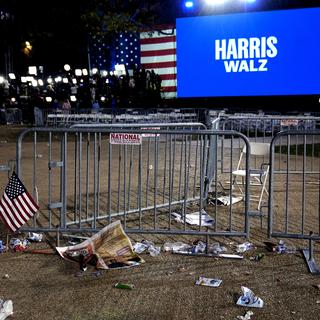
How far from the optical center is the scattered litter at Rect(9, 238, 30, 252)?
6.44 m

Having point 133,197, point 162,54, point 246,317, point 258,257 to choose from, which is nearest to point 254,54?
point 162,54

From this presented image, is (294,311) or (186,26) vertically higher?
(186,26)

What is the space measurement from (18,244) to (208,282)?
8.01ft

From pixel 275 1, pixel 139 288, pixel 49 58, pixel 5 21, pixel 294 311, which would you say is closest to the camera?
pixel 294 311

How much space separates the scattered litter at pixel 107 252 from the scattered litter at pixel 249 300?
140 centimetres

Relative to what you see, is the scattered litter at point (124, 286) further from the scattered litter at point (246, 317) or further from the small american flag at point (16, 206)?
the small american flag at point (16, 206)

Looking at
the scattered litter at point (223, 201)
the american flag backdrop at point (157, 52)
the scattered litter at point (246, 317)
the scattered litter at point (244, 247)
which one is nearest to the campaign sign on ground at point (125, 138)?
the scattered litter at point (244, 247)

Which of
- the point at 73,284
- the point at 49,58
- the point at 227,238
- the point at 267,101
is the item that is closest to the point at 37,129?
the point at 73,284

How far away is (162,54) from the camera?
Answer: 25.9 m

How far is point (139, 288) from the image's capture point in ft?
17.1

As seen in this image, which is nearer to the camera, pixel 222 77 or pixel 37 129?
pixel 37 129

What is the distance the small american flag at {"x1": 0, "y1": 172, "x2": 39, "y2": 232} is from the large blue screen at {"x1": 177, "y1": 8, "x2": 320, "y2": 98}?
15.5 meters

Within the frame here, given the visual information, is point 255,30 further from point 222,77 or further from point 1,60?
point 1,60

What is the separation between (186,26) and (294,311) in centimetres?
1821
